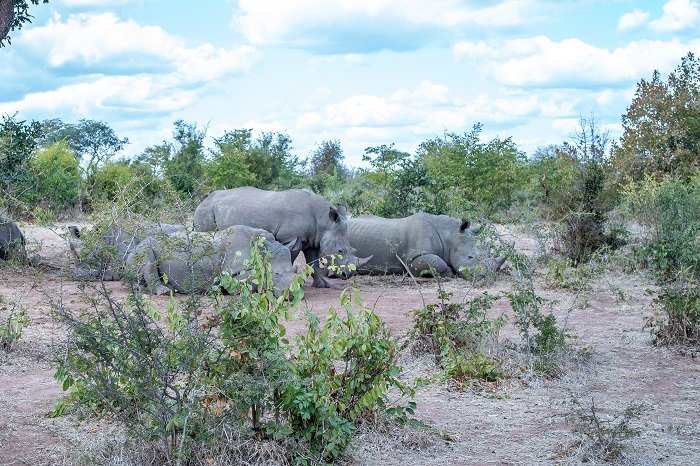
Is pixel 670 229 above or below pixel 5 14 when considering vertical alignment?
below

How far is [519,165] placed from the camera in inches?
978

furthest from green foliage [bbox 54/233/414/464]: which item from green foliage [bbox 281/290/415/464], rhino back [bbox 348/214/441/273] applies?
rhino back [bbox 348/214/441/273]

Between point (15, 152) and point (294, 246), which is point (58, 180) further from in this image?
point (294, 246)

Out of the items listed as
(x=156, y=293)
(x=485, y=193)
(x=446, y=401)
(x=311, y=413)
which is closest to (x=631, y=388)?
(x=446, y=401)

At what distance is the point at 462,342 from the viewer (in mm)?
8281

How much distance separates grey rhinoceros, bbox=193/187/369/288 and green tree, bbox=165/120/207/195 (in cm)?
1096

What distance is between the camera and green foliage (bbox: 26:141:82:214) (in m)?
22.4

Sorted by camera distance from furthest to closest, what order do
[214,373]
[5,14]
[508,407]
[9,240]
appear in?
[9,240] → [508,407] → [5,14] → [214,373]

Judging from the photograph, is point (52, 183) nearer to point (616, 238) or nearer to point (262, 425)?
point (616, 238)

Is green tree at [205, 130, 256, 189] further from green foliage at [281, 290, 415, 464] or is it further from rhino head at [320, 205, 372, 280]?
green foliage at [281, 290, 415, 464]

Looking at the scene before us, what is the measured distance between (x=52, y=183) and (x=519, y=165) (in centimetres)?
1393

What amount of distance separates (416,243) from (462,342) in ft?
22.1

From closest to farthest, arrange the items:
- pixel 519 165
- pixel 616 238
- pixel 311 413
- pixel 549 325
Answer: pixel 311 413, pixel 549 325, pixel 616 238, pixel 519 165

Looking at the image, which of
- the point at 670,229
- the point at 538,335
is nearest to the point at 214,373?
the point at 538,335
